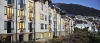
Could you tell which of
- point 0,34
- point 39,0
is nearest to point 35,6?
point 39,0

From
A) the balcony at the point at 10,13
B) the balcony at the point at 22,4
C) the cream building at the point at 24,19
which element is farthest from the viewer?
the balcony at the point at 22,4

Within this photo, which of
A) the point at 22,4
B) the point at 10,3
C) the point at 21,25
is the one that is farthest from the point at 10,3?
the point at 21,25

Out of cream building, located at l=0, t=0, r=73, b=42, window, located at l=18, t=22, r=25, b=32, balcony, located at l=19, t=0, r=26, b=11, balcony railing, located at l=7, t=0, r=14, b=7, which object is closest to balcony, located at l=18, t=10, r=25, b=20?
cream building, located at l=0, t=0, r=73, b=42

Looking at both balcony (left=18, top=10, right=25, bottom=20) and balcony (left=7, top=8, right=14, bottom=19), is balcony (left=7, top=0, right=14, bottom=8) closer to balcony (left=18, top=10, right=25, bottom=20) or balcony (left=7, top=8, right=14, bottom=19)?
balcony (left=7, top=8, right=14, bottom=19)

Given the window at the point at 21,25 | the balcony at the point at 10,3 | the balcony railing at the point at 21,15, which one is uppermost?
the balcony at the point at 10,3

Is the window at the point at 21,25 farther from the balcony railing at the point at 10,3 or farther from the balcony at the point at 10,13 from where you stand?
the balcony railing at the point at 10,3

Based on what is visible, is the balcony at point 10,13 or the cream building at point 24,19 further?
the balcony at point 10,13

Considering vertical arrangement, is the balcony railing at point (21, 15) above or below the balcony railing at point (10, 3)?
below

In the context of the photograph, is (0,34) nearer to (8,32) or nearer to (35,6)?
(8,32)

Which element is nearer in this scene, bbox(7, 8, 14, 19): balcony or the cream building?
the cream building

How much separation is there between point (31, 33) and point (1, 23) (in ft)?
28.4

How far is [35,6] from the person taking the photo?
30.2 m

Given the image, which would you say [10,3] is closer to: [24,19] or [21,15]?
[21,15]

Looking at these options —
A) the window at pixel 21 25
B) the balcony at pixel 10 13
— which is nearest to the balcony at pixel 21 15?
the window at pixel 21 25
